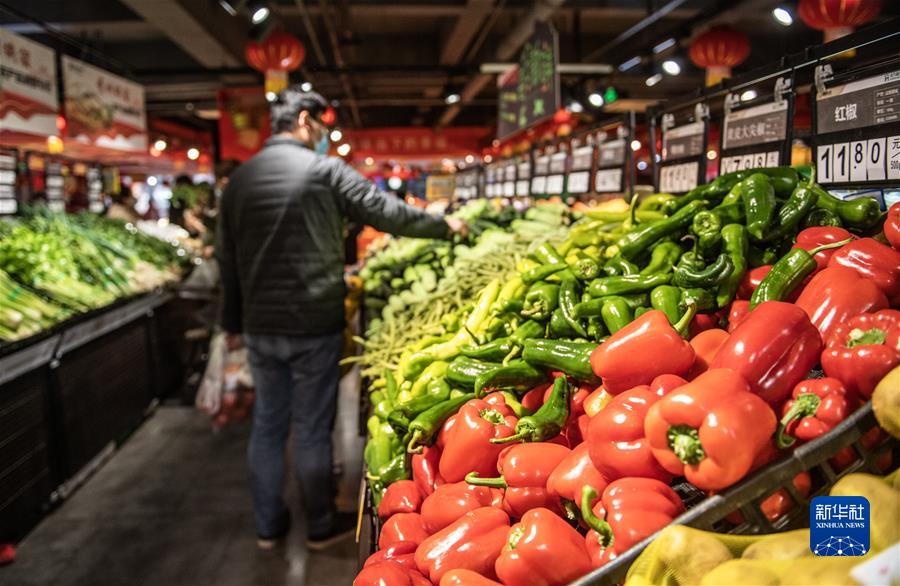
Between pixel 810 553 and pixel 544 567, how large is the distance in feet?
1.55

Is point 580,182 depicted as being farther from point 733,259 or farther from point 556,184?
point 733,259

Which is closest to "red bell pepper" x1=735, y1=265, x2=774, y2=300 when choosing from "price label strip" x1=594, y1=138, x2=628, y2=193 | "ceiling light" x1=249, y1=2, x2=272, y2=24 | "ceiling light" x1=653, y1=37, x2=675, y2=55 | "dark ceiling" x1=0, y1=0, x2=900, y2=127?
"price label strip" x1=594, y1=138, x2=628, y2=193

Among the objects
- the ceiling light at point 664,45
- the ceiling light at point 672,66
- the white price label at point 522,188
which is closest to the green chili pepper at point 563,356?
the white price label at point 522,188

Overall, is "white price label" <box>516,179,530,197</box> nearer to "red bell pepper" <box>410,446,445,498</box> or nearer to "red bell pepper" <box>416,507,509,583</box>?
"red bell pepper" <box>410,446,445,498</box>

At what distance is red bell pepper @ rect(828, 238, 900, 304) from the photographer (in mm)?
1440

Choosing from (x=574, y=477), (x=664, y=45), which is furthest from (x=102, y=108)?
(x=664, y=45)

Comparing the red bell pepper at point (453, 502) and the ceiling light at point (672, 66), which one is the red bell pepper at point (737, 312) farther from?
the ceiling light at point (672, 66)

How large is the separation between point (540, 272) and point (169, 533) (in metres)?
2.98

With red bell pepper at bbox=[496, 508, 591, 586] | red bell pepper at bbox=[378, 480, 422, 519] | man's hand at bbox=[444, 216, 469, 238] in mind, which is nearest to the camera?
red bell pepper at bbox=[496, 508, 591, 586]

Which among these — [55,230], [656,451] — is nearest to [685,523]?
[656,451]

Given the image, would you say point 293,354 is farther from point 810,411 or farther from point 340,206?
point 810,411

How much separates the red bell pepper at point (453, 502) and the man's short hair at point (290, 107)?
2.69 meters

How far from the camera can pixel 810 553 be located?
3.40ft

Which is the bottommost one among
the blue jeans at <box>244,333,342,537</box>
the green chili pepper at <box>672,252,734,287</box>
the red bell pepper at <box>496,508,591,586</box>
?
the blue jeans at <box>244,333,342,537</box>
